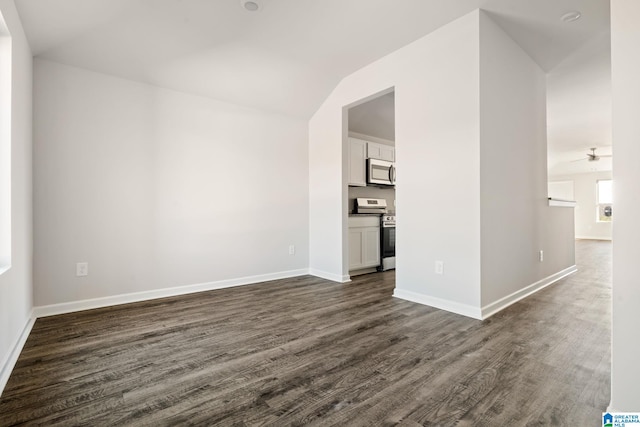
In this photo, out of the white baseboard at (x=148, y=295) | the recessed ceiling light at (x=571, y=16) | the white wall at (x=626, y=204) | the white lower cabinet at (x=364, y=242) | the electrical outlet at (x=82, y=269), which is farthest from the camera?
the white lower cabinet at (x=364, y=242)

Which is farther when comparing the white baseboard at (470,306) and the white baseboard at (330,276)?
the white baseboard at (330,276)

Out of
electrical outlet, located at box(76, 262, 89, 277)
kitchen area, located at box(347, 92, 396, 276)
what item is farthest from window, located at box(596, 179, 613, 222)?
electrical outlet, located at box(76, 262, 89, 277)

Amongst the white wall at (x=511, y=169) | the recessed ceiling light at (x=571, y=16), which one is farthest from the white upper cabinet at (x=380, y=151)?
the recessed ceiling light at (x=571, y=16)

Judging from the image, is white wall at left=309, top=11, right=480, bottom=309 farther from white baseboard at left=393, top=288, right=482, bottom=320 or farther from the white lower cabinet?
the white lower cabinet

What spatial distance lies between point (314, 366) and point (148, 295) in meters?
2.27

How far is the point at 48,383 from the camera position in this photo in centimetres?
166

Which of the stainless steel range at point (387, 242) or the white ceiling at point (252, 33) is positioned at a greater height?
the white ceiling at point (252, 33)

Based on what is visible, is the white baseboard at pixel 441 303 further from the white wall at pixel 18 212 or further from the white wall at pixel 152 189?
the white wall at pixel 18 212

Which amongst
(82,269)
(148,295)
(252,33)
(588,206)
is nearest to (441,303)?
(148,295)

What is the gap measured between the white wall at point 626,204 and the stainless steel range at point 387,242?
3.43 metres

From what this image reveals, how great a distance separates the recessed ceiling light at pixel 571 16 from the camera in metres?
2.63

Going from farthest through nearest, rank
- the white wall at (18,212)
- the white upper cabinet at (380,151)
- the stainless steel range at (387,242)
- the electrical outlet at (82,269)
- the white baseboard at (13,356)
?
the white upper cabinet at (380,151) → the stainless steel range at (387,242) → the electrical outlet at (82,269) → the white wall at (18,212) → the white baseboard at (13,356)

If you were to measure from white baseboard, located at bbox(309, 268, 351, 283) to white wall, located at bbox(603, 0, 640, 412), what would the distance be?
9.39 ft

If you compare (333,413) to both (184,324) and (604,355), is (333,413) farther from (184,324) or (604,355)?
(604,355)
